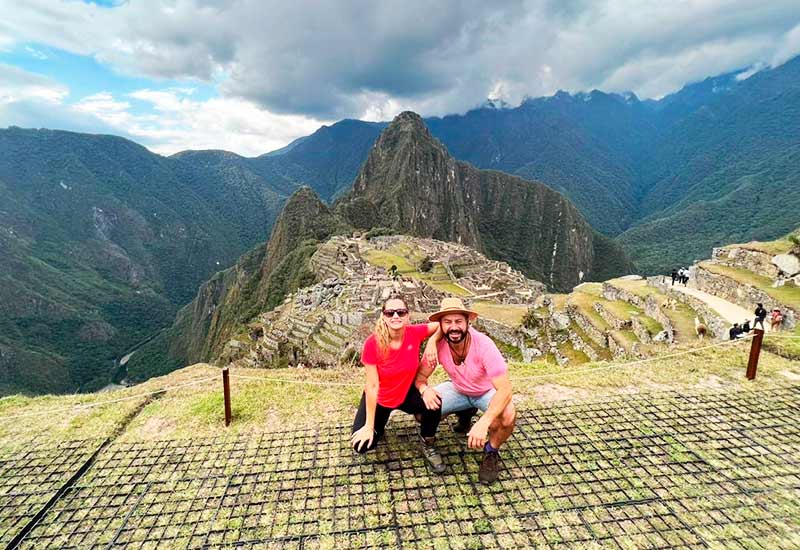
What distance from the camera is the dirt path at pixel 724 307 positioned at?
1245cm

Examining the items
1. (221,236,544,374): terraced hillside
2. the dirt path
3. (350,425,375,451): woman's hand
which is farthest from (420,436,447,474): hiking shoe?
the dirt path

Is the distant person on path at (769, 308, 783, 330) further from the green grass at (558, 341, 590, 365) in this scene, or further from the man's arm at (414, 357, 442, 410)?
the man's arm at (414, 357, 442, 410)

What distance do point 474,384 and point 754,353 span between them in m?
4.64

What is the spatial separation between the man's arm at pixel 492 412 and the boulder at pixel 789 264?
1445cm

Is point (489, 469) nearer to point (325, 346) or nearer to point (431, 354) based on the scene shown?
point (431, 354)

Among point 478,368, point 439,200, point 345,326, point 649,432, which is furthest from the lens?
point 439,200

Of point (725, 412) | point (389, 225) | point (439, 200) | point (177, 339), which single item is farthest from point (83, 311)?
point (725, 412)

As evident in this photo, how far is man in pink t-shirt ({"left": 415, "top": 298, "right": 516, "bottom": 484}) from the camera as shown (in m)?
3.71

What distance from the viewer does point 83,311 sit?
12131cm

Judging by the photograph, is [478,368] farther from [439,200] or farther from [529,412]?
[439,200]

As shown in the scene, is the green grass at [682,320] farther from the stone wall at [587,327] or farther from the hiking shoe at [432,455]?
the hiking shoe at [432,455]

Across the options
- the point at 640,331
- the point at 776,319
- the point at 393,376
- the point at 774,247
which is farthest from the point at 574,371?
the point at 774,247

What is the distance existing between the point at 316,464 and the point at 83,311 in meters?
Answer: 148

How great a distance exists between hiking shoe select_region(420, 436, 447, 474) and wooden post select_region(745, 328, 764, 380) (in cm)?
485
